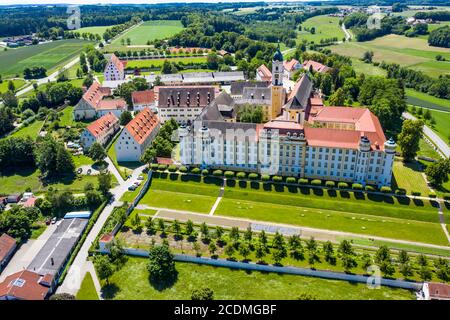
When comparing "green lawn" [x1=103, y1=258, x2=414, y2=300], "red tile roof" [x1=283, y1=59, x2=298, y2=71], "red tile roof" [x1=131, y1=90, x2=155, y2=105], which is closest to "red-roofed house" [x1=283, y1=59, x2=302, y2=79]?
"red tile roof" [x1=283, y1=59, x2=298, y2=71]

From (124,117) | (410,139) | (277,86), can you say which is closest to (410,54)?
(277,86)

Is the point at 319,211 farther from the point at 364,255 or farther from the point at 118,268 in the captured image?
the point at 118,268

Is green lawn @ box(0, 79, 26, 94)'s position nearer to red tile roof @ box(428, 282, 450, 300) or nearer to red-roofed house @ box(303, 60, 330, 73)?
red-roofed house @ box(303, 60, 330, 73)

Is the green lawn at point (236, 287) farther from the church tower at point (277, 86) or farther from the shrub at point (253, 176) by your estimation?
the church tower at point (277, 86)

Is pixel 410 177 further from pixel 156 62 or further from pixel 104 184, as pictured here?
pixel 156 62

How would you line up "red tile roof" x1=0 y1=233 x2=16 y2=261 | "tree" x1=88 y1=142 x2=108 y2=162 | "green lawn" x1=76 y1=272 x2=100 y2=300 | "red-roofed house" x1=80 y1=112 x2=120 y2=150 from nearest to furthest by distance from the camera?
"green lawn" x1=76 y1=272 x2=100 y2=300 → "red tile roof" x1=0 y1=233 x2=16 y2=261 → "tree" x1=88 y1=142 x2=108 y2=162 → "red-roofed house" x1=80 y1=112 x2=120 y2=150
